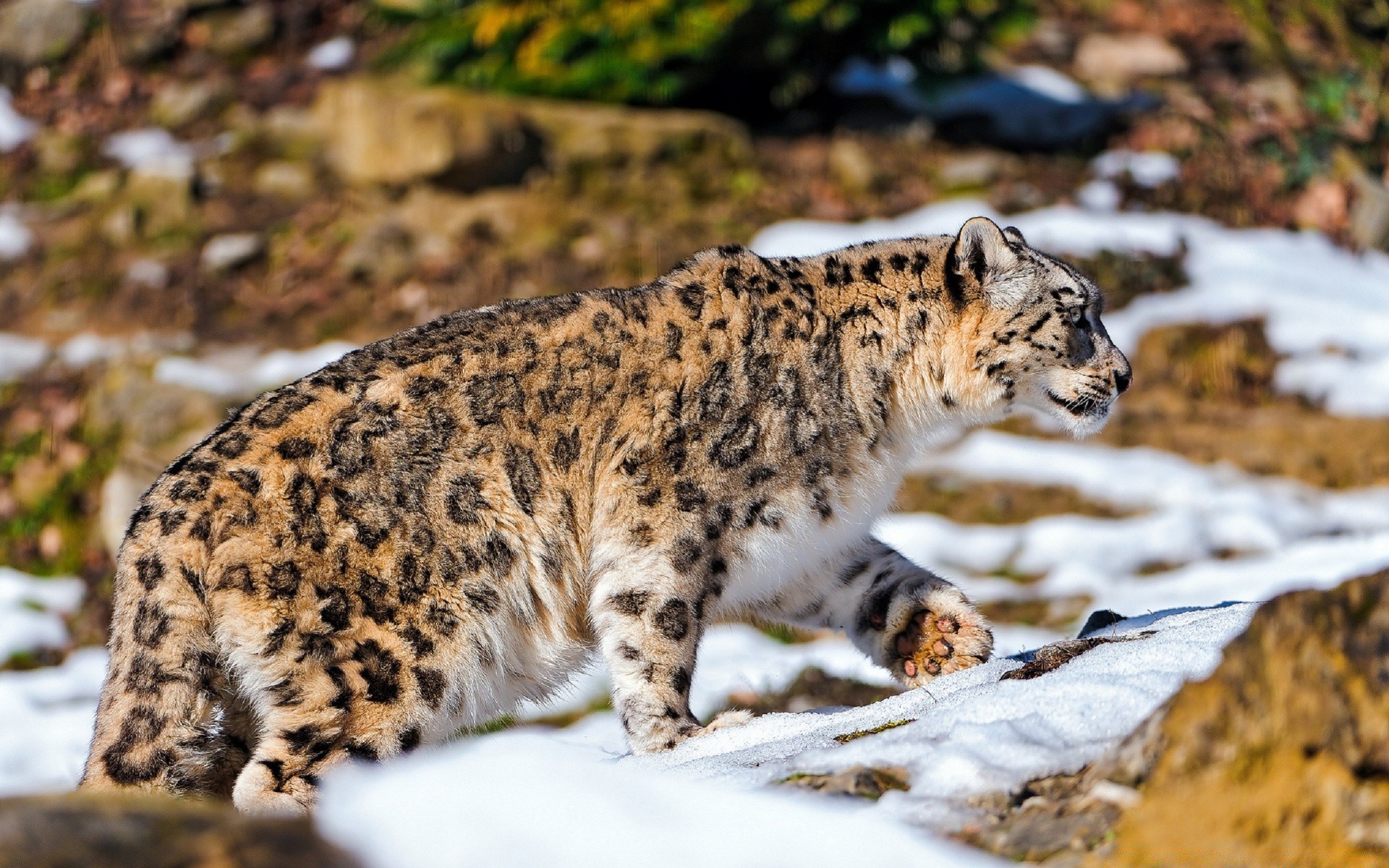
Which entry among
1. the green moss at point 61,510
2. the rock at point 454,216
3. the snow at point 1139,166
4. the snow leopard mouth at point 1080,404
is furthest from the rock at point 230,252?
the snow leopard mouth at point 1080,404

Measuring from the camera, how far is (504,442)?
18.6 feet

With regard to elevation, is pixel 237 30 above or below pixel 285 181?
above

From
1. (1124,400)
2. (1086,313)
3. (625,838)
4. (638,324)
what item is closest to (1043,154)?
(1124,400)

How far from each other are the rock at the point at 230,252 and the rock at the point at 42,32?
5875mm

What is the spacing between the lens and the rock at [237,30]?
19203 mm

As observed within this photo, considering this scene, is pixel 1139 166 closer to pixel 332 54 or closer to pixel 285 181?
pixel 285 181

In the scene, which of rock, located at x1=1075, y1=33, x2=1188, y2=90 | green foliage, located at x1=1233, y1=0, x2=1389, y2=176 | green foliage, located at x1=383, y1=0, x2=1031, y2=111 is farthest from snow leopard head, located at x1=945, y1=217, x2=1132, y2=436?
rock, located at x1=1075, y1=33, x2=1188, y2=90

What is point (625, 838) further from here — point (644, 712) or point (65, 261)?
point (65, 261)

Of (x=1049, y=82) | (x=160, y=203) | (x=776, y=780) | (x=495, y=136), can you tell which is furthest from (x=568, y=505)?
(x=1049, y=82)

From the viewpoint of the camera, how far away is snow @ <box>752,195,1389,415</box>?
1302 cm

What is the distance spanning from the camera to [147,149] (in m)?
17.6

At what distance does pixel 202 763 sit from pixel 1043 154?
1356cm

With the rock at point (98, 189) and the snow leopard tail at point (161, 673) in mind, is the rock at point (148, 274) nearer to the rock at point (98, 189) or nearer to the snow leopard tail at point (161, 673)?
the rock at point (98, 189)

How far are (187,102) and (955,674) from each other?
50.8ft
